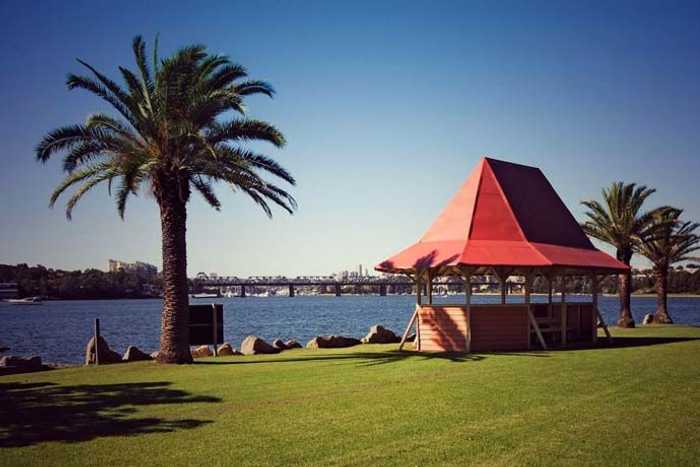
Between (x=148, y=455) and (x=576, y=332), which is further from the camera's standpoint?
(x=576, y=332)

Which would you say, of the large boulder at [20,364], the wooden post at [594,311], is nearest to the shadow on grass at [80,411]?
the large boulder at [20,364]

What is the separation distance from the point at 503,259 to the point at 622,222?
18.7m

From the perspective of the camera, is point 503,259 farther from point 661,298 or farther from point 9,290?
point 9,290

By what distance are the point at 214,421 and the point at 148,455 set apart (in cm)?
205

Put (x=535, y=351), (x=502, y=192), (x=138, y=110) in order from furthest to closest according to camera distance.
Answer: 1. (x=502, y=192)
2. (x=535, y=351)
3. (x=138, y=110)

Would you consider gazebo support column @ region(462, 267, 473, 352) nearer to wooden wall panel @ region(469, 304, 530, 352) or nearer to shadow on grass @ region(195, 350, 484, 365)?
wooden wall panel @ region(469, 304, 530, 352)

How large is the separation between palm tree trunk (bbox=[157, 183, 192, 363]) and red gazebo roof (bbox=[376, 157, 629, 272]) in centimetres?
710

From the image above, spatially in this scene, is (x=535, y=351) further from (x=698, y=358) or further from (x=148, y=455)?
(x=148, y=455)

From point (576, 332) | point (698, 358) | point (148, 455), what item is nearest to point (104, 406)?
point (148, 455)

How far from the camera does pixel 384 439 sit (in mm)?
8758

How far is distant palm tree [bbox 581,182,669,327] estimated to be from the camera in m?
36.2

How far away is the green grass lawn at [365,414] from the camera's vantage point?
26.6 feet

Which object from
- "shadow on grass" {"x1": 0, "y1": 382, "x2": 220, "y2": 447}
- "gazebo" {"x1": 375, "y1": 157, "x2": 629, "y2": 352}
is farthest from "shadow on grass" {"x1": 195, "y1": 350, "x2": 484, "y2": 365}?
"shadow on grass" {"x1": 0, "y1": 382, "x2": 220, "y2": 447}

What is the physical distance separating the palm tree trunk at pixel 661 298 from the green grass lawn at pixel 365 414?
2705 cm
